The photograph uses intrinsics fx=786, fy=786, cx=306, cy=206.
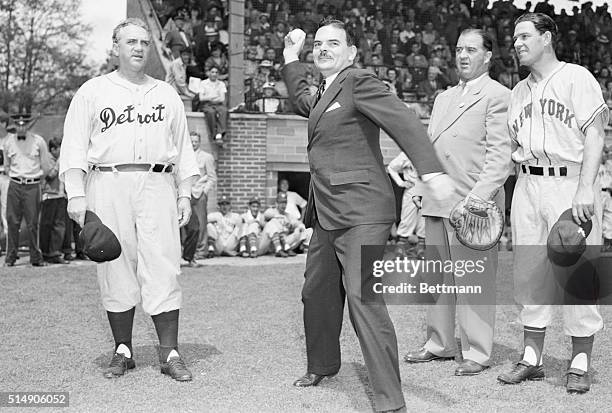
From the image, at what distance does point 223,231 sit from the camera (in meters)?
13.5

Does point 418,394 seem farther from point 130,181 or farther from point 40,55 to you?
point 40,55

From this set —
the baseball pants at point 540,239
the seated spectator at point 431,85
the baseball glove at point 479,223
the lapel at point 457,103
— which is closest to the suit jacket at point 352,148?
the baseball glove at point 479,223

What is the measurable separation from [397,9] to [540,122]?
1680 cm

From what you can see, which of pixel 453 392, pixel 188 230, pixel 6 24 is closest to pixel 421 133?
pixel 453 392

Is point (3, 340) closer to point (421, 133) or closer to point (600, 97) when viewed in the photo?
point (421, 133)

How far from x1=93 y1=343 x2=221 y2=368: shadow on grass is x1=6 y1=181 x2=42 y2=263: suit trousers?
6.17 m

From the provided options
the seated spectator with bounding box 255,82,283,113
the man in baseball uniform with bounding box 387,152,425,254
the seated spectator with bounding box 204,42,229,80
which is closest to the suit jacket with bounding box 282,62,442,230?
the man in baseball uniform with bounding box 387,152,425,254

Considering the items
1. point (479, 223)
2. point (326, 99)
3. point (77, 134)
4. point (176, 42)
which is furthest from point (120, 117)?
point (176, 42)

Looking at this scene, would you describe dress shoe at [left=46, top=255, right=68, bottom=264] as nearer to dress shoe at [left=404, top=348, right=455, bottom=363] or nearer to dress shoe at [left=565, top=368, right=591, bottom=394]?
dress shoe at [left=404, top=348, right=455, bottom=363]

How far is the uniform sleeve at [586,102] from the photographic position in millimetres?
4711

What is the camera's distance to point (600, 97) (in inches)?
188

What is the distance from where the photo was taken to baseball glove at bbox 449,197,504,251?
5090mm

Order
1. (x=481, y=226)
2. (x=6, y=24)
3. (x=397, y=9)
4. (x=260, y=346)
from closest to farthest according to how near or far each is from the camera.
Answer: (x=481, y=226) < (x=260, y=346) < (x=397, y=9) < (x=6, y=24)

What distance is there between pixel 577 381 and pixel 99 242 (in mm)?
2990
